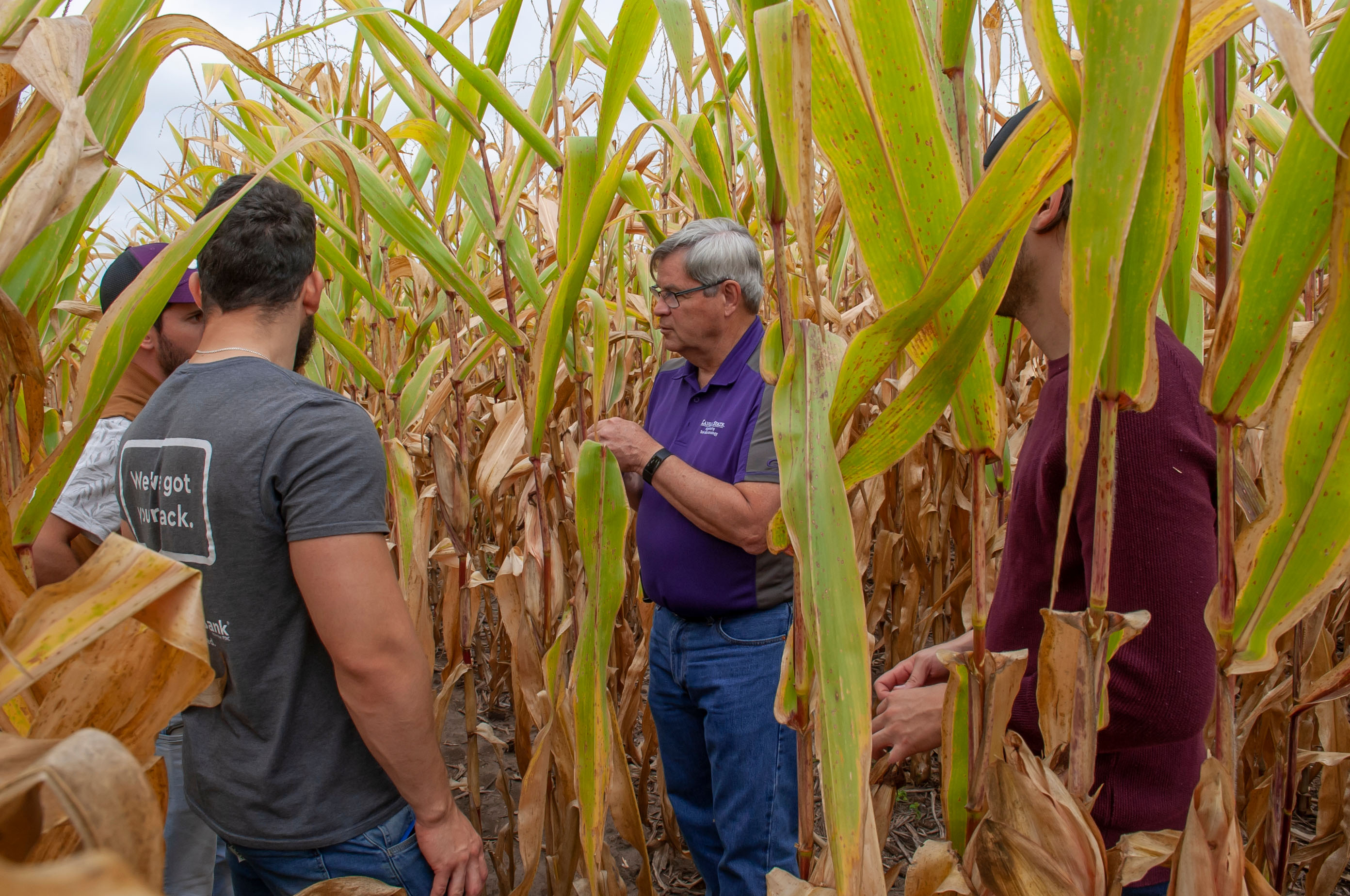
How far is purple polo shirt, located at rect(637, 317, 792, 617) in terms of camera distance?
1.62 m

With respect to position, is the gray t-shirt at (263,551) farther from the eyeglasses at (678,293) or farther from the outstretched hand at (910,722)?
Result: the eyeglasses at (678,293)

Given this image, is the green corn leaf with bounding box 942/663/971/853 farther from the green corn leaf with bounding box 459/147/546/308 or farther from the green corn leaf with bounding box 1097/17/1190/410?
the green corn leaf with bounding box 459/147/546/308

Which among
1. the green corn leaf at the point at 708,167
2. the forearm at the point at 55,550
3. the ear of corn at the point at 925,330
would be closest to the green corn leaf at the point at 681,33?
the ear of corn at the point at 925,330

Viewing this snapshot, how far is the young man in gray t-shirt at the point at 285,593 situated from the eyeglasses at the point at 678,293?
0.81m

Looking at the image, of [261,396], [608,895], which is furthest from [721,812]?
[261,396]

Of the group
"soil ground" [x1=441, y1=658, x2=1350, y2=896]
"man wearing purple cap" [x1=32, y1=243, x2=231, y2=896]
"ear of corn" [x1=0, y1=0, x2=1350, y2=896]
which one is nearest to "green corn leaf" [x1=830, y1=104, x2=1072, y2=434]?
"ear of corn" [x1=0, y1=0, x2=1350, y2=896]

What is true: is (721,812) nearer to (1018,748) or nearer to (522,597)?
A: (522,597)

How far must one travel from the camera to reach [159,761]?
1.61 feet

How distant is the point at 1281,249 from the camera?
0.44 meters

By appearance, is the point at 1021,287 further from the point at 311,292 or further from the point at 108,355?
the point at 311,292

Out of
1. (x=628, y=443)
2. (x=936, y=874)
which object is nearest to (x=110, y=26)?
(x=936, y=874)

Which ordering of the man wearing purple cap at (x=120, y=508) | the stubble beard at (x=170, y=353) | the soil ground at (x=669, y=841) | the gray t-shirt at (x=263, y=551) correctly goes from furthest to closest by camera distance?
the soil ground at (x=669, y=841) < the stubble beard at (x=170, y=353) < the man wearing purple cap at (x=120, y=508) < the gray t-shirt at (x=263, y=551)

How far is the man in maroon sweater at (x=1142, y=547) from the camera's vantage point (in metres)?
0.74

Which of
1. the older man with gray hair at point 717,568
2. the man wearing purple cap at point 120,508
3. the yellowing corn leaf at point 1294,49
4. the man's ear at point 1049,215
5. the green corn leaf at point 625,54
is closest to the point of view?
the yellowing corn leaf at point 1294,49
